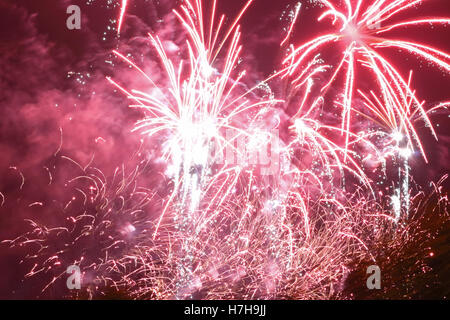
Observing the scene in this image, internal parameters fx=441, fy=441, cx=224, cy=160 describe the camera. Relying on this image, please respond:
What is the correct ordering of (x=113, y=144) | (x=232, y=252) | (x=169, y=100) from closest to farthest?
(x=232, y=252)
(x=169, y=100)
(x=113, y=144)

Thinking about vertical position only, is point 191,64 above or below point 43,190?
above

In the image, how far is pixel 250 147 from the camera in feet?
32.9

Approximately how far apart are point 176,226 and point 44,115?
4.60 metres

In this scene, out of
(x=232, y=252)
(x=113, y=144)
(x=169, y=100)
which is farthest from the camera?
(x=113, y=144)

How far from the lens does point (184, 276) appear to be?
31.2ft

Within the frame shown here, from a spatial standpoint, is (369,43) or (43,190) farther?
(43,190)

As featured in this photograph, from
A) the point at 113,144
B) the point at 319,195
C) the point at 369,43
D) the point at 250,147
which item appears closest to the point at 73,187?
the point at 113,144

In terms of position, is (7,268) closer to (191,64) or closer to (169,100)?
(169,100)

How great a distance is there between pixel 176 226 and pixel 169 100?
9.98 feet

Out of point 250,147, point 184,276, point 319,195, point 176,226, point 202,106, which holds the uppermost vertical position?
point 202,106

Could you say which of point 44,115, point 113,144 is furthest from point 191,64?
point 44,115

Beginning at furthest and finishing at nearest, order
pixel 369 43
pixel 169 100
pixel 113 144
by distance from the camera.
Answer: pixel 113 144 < pixel 169 100 < pixel 369 43

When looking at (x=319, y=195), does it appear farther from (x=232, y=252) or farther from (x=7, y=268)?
(x=7, y=268)

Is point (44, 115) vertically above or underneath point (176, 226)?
above
